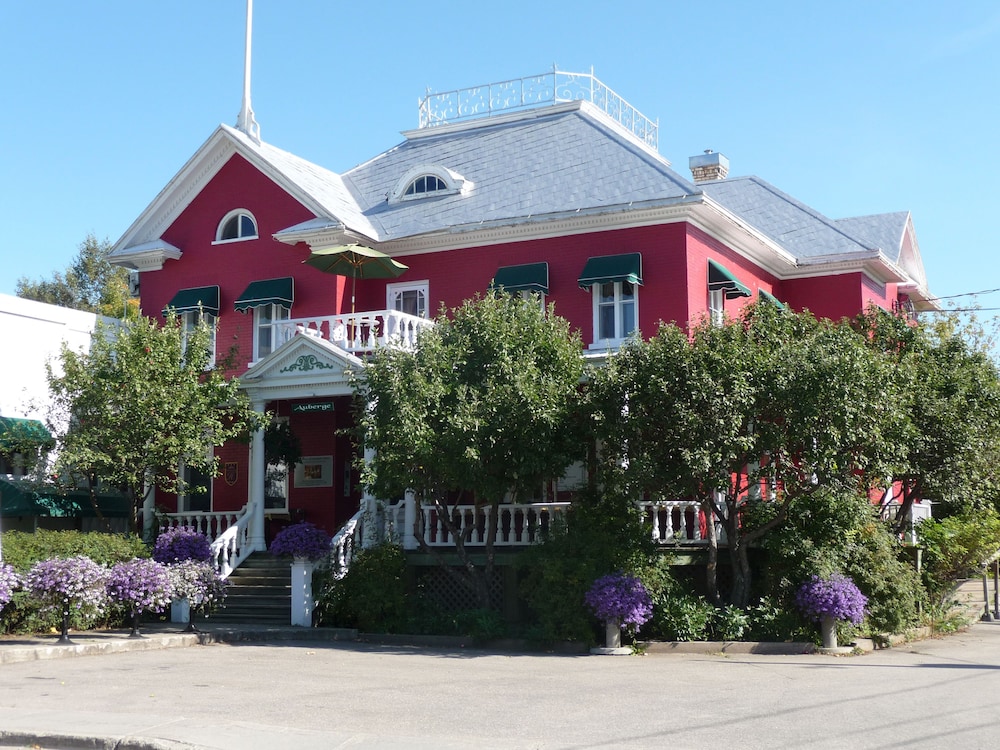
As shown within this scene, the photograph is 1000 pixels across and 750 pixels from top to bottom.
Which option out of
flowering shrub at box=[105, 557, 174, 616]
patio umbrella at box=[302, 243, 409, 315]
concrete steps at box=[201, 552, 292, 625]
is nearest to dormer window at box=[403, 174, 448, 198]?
patio umbrella at box=[302, 243, 409, 315]

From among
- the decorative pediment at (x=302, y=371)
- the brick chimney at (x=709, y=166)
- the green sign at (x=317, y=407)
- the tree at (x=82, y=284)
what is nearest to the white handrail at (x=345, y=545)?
→ the decorative pediment at (x=302, y=371)

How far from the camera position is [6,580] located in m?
16.3

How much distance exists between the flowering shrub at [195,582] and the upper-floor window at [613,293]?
30.6 ft

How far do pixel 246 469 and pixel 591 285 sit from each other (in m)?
9.76

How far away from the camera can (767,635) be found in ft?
59.0

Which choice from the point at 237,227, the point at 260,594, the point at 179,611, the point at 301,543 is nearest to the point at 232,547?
the point at 260,594

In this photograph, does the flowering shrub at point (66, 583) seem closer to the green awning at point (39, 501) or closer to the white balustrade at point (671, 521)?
the green awning at point (39, 501)

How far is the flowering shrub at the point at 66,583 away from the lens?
661 inches

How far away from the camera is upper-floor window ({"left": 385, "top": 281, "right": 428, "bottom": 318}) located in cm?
2655

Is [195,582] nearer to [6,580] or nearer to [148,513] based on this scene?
[6,580]

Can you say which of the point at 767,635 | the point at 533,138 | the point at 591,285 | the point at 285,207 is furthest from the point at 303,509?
the point at 767,635

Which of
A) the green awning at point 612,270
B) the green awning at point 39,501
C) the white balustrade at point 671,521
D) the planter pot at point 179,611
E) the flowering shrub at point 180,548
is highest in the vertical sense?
the green awning at point 612,270

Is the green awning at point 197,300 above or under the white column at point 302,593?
above

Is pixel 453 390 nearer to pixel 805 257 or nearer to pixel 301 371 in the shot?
pixel 301 371
